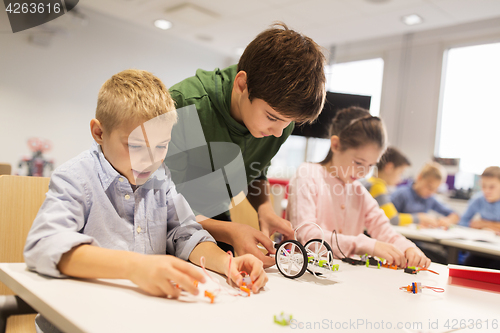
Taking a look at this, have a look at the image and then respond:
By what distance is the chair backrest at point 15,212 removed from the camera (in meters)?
0.82

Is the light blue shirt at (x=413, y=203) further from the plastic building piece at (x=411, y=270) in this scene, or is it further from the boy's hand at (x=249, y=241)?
the boy's hand at (x=249, y=241)

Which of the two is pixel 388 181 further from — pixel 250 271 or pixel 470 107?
pixel 250 271

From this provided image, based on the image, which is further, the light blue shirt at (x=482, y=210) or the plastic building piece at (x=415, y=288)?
the light blue shirt at (x=482, y=210)

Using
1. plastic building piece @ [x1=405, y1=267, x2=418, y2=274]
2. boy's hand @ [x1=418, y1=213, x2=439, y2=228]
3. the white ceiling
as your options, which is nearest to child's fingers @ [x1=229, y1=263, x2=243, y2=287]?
plastic building piece @ [x1=405, y1=267, x2=418, y2=274]

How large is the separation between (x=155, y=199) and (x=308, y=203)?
652 mm

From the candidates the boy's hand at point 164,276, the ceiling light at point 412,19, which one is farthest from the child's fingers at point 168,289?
the ceiling light at point 412,19

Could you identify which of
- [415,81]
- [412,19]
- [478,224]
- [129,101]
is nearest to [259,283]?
[129,101]

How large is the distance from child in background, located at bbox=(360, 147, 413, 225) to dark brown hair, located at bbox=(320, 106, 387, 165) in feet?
2.96

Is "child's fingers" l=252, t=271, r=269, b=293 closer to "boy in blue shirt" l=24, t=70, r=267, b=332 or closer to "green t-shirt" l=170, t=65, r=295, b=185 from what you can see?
"boy in blue shirt" l=24, t=70, r=267, b=332

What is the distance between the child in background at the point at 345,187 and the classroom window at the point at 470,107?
2.96 metres

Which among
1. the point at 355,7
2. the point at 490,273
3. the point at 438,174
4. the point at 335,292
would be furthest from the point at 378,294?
the point at 355,7

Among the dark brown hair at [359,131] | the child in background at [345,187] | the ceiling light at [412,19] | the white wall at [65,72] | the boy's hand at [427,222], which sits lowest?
the boy's hand at [427,222]

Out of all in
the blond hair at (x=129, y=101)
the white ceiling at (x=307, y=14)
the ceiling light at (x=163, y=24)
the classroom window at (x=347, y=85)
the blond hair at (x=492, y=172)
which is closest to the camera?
the blond hair at (x=129, y=101)

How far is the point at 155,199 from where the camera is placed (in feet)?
2.76
